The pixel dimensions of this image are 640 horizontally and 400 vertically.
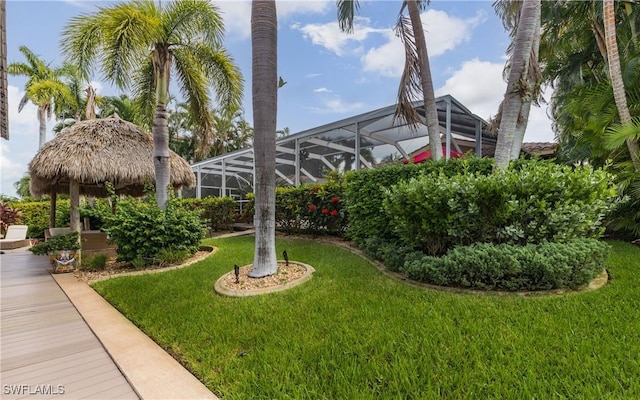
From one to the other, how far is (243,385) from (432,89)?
7251 mm

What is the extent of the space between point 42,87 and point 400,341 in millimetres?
21853

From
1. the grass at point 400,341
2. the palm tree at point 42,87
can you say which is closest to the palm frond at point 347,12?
the grass at point 400,341

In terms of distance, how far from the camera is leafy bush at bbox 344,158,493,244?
561cm

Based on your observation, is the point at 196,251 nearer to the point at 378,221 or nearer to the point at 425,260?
the point at 378,221

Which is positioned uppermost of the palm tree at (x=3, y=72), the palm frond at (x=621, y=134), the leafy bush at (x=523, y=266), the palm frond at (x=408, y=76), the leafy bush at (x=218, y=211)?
the palm frond at (x=408, y=76)

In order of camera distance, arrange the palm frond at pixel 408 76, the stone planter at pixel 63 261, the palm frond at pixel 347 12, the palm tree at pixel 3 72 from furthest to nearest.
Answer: the palm frond at pixel 347 12 → the palm frond at pixel 408 76 → the stone planter at pixel 63 261 → the palm tree at pixel 3 72

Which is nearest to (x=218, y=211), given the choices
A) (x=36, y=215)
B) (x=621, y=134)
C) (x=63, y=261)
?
(x=63, y=261)

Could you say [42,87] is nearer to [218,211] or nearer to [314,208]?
[218,211]

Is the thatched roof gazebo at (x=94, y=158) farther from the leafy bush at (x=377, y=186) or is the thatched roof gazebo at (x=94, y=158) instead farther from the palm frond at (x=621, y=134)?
the palm frond at (x=621, y=134)

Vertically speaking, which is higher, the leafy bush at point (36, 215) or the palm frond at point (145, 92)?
the palm frond at point (145, 92)

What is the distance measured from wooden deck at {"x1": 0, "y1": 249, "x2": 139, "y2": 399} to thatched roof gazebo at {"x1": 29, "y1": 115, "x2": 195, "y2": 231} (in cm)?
373

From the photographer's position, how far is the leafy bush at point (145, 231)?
6.46 m

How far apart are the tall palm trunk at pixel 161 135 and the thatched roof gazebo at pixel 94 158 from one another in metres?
1.69

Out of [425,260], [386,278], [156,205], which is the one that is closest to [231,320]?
[386,278]
